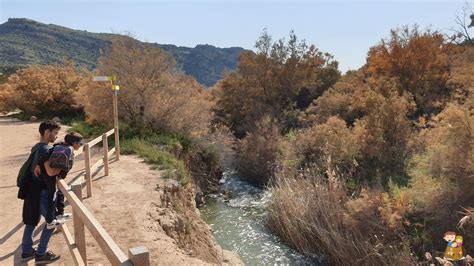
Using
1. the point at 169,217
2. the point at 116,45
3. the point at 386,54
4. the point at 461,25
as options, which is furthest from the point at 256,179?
the point at 461,25

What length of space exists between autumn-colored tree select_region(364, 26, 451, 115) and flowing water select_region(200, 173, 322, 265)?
12368 mm

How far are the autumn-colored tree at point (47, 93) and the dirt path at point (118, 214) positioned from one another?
12034 millimetres

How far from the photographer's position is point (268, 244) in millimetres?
11148

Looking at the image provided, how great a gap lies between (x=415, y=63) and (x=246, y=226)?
17.5 meters

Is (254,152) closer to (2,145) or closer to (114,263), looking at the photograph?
(2,145)

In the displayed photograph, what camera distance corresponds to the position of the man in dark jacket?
529cm

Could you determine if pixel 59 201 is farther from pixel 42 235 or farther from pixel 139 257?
pixel 139 257

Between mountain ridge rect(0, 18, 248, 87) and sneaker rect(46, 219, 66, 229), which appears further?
mountain ridge rect(0, 18, 248, 87)

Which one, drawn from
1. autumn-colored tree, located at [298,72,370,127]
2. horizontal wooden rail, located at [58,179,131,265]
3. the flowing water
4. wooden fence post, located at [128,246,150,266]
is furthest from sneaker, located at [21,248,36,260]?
autumn-colored tree, located at [298,72,370,127]

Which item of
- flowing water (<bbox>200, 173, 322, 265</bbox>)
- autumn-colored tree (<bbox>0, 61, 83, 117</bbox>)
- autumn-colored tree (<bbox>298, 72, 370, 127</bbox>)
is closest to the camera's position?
flowing water (<bbox>200, 173, 322, 265</bbox>)

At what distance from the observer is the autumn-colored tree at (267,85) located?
2834 centimetres

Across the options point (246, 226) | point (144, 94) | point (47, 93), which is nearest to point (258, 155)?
point (144, 94)

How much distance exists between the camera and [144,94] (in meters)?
17.1

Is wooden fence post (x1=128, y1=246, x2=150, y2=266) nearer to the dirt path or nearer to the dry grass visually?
the dirt path
